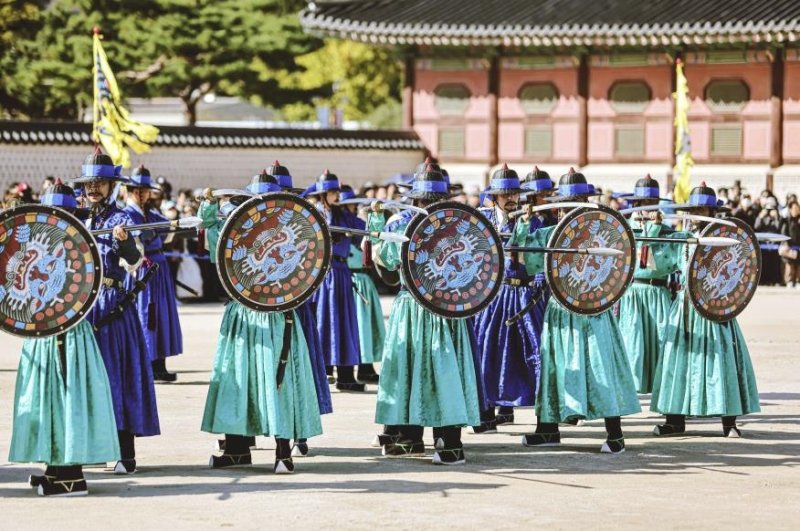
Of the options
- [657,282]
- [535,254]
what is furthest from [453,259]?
[657,282]

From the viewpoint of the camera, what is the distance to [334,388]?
13.9 metres

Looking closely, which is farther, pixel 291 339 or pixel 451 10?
pixel 451 10

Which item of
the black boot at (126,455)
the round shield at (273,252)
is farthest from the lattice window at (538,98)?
the black boot at (126,455)

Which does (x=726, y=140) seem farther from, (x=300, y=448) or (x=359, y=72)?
(x=300, y=448)

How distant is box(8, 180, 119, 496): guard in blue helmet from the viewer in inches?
341

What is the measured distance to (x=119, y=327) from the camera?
9336mm

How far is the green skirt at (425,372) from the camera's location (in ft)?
32.0

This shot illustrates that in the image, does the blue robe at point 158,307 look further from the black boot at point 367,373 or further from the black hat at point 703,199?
the black hat at point 703,199

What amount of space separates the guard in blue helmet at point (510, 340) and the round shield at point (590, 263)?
0.63m

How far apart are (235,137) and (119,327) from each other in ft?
64.1

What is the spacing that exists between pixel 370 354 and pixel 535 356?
10.5ft

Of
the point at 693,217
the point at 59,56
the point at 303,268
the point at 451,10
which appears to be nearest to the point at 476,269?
the point at 303,268

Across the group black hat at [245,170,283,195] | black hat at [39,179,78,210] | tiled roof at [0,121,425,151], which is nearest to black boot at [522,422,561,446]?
black hat at [245,170,283,195]

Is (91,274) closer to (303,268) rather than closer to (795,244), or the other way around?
(303,268)
